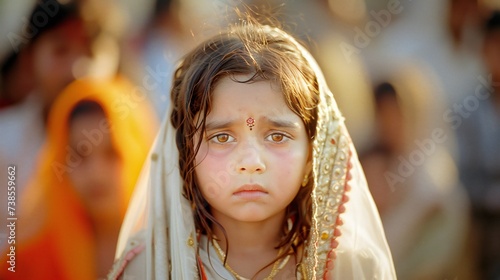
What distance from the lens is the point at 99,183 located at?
221 cm

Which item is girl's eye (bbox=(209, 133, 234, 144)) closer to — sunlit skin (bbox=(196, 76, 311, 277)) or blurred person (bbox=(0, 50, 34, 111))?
sunlit skin (bbox=(196, 76, 311, 277))

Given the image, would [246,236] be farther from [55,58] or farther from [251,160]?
[55,58]

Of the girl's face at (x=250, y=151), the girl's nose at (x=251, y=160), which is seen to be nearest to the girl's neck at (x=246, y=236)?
the girl's face at (x=250, y=151)

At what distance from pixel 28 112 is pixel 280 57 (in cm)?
100

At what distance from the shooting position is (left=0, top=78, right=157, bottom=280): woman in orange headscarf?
6.93 feet

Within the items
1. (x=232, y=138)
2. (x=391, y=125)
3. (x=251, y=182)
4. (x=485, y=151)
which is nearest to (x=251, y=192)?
(x=251, y=182)

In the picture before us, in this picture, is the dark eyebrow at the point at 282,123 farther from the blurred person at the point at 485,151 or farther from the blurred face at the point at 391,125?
the blurred person at the point at 485,151

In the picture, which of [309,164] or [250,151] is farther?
[309,164]

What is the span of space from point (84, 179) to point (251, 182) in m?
0.91

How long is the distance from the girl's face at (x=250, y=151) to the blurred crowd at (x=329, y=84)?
59 cm

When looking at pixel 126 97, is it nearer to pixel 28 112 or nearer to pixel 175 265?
pixel 28 112

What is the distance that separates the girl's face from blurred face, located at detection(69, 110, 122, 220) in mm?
741

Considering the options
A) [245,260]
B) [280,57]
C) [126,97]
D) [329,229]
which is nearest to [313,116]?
[280,57]

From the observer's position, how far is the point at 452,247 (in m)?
2.33
